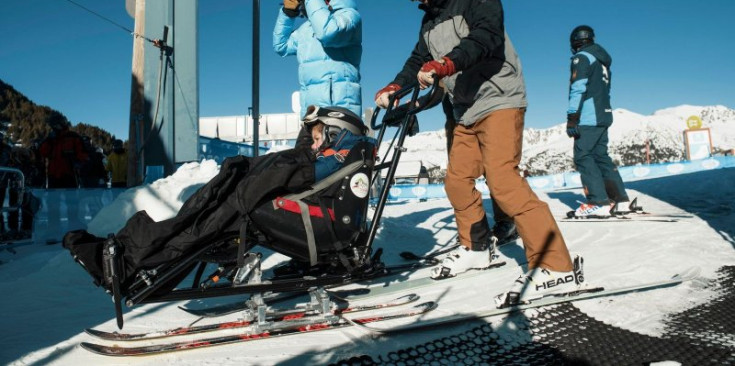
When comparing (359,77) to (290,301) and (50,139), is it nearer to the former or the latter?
(290,301)

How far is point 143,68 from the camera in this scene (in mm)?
7711

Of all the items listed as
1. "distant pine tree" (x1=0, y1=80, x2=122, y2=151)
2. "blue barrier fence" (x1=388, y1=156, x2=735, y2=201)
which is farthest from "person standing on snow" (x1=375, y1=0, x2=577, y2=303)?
"distant pine tree" (x1=0, y1=80, x2=122, y2=151)

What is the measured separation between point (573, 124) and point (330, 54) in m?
2.90

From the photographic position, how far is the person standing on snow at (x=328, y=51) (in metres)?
3.93

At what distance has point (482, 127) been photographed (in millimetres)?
2688

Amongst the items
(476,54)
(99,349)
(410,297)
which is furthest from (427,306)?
(99,349)

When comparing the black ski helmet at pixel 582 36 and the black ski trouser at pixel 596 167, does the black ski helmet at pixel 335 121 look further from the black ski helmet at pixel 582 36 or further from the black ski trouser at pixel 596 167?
the black ski helmet at pixel 582 36

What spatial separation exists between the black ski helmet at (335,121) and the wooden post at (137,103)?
5.97m

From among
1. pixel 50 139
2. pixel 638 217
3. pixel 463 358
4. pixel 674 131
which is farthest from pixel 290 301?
pixel 674 131

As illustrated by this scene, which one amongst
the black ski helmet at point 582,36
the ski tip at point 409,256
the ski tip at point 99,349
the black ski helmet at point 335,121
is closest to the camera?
the ski tip at point 99,349

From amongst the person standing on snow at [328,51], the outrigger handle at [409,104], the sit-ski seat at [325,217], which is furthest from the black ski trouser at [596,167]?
the sit-ski seat at [325,217]

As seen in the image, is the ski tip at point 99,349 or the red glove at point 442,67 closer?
the ski tip at point 99,349

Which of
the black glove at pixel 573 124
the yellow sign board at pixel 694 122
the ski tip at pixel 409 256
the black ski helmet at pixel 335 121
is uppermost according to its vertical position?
the yellow sign board at pixel 694 122

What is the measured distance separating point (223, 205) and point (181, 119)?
6.57m
